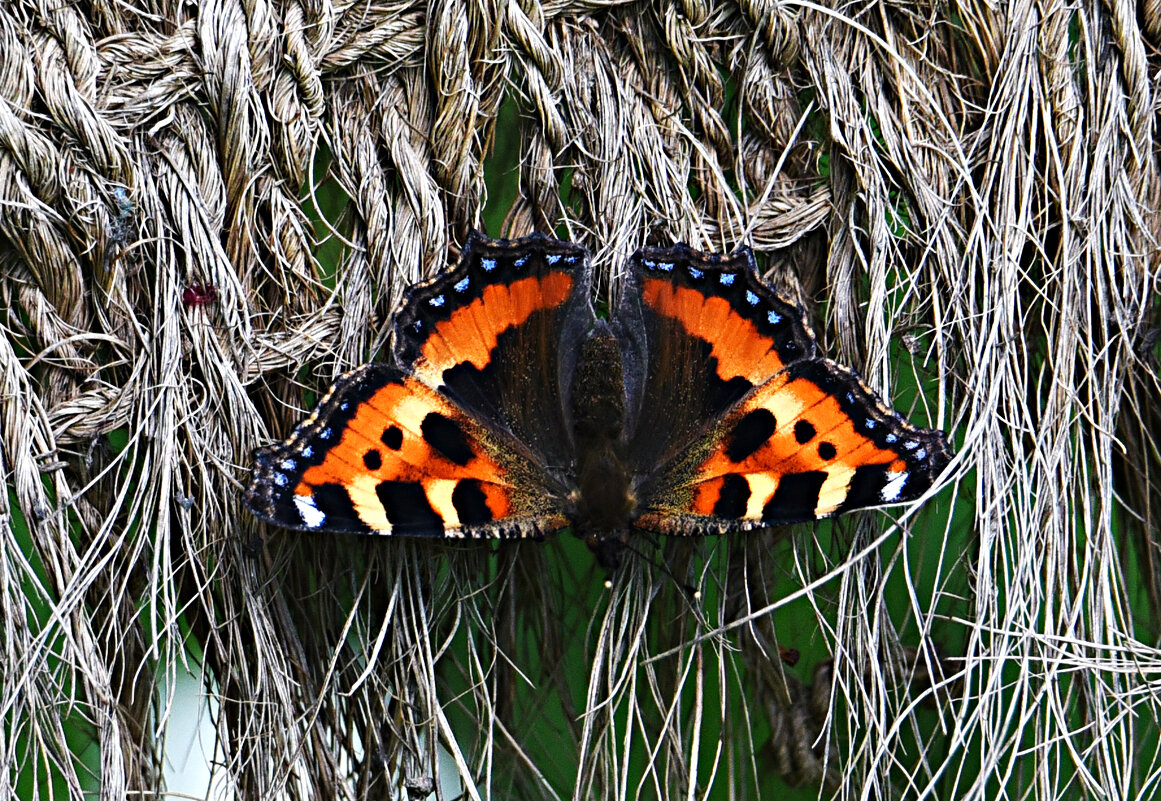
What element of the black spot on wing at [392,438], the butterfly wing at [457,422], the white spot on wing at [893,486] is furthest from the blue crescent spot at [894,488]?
the black spot on wing at [392,438]

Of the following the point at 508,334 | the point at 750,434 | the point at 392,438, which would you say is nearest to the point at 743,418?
the point at 750,434

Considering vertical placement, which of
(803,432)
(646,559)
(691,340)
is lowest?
(646,559)

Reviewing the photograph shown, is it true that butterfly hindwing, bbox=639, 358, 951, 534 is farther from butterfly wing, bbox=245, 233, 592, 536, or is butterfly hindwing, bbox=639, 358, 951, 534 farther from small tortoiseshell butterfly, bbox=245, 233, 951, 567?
butterfly wing, bbox=245, 233, 592, 536

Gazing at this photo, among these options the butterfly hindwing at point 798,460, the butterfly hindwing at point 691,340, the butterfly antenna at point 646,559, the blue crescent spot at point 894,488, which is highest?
the butterfly hindwing at point 691,340

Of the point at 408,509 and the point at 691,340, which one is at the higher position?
the point at 691,340

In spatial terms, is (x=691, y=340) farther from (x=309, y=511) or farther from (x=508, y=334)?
(x=309, y=511)

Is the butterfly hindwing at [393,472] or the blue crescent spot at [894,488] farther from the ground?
the butterfly hindwing at [393,472]

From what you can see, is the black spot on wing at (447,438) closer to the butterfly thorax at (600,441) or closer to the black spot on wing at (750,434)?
the butterfly thorax at (600,441)
